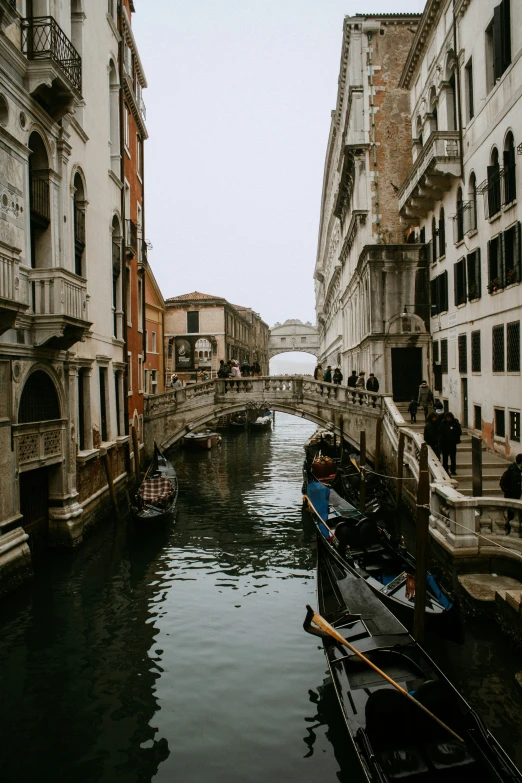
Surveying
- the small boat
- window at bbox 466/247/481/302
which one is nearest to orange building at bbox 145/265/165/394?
the small boat

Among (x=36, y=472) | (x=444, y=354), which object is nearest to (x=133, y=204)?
(x=444, y=354)

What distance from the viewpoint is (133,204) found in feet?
59.6

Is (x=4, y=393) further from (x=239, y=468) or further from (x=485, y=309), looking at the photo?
(x=239, y=468)

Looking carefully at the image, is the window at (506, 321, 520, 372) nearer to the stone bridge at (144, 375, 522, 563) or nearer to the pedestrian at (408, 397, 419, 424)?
the stone bridge at (144, 375, 522, 563)

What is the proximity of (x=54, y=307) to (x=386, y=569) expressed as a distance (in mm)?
6226

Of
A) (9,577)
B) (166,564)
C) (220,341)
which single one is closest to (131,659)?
(9,577)

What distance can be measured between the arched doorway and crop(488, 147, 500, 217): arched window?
900 centimetres

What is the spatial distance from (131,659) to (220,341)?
102 feet

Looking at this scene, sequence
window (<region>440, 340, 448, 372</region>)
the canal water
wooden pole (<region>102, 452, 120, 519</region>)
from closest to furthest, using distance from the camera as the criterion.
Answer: the canal water → wooden pole (<region>102, 452, 120, 519</region>) → window (<region>440, 340, 448, 372</region>)

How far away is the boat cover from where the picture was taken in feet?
45.1

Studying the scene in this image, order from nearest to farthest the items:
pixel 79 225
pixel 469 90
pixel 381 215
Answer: pixel 79 225 < pixel 469 90 < pixel 381 215

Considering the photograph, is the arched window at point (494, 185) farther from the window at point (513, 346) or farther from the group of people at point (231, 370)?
the group of people at point (231, 370)

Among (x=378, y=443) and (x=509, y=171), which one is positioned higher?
(x=509, y=171)

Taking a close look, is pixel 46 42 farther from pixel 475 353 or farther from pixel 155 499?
pixel 475 353
